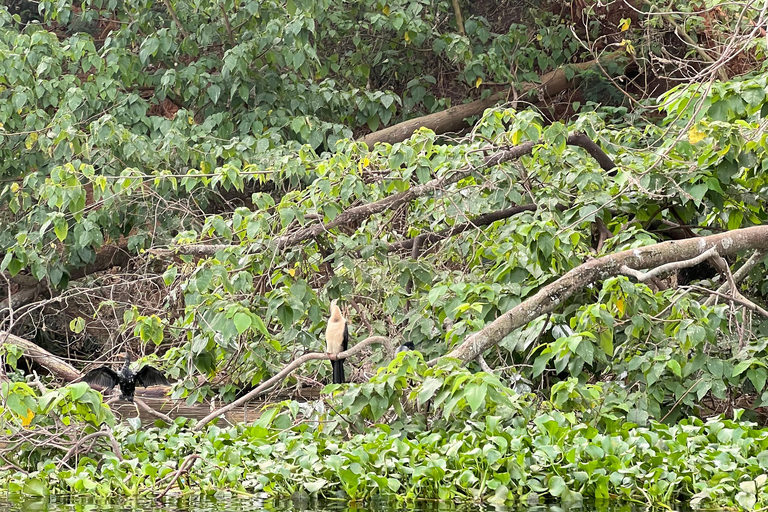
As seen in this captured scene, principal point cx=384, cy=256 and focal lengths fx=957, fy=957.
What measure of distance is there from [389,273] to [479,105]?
3.81 m

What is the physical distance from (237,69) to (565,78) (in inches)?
133

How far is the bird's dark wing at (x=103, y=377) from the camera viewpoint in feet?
16.2

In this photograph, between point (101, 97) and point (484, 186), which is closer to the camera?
point (484, 186)

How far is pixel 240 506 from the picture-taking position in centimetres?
362

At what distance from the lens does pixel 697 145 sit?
16.9 ft

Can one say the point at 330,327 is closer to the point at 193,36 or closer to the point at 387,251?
the point at 387,251

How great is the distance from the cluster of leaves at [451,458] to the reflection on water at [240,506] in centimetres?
7

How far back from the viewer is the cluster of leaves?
364cm

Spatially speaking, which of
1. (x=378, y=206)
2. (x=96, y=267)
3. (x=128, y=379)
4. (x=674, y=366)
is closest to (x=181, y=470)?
(x=128, y=379)

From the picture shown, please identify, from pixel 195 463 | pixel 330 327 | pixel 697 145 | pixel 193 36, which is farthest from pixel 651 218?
pixel 193 36

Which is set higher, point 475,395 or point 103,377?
point 475,395

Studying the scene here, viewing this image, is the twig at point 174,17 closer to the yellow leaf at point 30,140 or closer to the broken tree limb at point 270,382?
the yellow leaf at point 30,140

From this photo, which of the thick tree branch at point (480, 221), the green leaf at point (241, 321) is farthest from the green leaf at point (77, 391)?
the thick tree branch at point (480, 221)

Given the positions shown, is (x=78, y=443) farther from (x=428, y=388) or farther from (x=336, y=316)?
(x=428, y=388)
